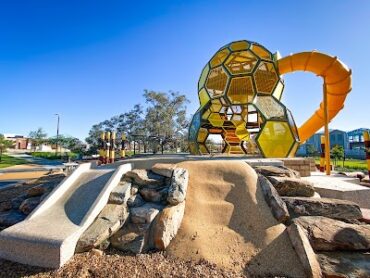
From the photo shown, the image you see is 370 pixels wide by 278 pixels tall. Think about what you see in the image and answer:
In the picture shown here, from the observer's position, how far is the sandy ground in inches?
123

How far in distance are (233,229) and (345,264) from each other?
160cm

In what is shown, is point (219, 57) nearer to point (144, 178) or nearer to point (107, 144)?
point (107, 144)

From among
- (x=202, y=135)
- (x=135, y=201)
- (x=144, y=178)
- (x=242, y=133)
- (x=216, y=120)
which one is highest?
(x=216, y=120)

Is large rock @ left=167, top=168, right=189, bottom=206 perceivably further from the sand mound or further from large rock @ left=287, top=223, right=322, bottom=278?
large rock @ left=287, top=223, right=322, bottom=278

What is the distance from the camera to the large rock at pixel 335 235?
3691 millimetres

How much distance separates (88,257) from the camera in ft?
11.3

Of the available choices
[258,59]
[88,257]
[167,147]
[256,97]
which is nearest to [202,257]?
[88,257]

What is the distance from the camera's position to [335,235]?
3.79 metres

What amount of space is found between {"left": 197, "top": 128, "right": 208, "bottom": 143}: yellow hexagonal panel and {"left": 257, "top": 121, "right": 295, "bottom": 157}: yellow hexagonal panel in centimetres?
326

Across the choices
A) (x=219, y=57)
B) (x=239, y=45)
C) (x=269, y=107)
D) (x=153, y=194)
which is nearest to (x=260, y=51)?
(x=239, y=45)

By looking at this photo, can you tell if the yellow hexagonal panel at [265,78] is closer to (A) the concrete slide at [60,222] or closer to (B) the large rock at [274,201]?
(B) the large rock at [274,201]

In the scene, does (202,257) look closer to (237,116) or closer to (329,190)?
(329,190)

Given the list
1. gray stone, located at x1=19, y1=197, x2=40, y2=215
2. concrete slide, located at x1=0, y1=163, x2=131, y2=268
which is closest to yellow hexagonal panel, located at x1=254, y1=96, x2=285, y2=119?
concrete slide, located at x1=0, y1=163, x2=131, y2=268

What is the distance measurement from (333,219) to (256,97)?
6177 millimetres
